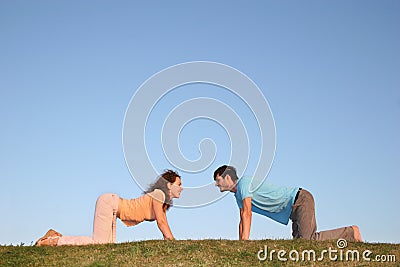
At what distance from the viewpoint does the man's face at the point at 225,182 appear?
19078 millimetres

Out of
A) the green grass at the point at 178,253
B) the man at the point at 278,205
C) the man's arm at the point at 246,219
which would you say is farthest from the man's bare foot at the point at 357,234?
the man's arm at the point at 246,219

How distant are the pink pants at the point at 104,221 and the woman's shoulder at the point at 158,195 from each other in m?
1.11

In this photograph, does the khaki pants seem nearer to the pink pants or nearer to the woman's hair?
the woman's hair

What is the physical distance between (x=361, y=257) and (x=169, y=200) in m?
5.77

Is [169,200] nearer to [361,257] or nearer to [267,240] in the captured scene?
[267,240]

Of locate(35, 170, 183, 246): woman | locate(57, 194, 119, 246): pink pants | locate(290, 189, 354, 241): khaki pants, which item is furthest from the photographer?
locate(290, 189, 354, 241): khaki pants

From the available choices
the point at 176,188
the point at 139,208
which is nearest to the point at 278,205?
the point at 176,188

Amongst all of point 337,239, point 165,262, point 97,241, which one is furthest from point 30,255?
point 337,239

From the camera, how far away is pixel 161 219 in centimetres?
1880

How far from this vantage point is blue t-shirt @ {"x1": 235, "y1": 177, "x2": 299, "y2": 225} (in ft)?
62.6

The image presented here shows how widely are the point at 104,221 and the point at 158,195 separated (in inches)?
68.9

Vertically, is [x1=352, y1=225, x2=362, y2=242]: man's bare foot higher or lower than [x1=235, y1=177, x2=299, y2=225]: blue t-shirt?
lower

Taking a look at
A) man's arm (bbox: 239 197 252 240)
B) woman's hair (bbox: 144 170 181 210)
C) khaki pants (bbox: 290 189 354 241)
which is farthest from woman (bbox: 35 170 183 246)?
khaki pants (bbox: 290 189 354 241)

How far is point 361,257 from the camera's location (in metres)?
16.6
